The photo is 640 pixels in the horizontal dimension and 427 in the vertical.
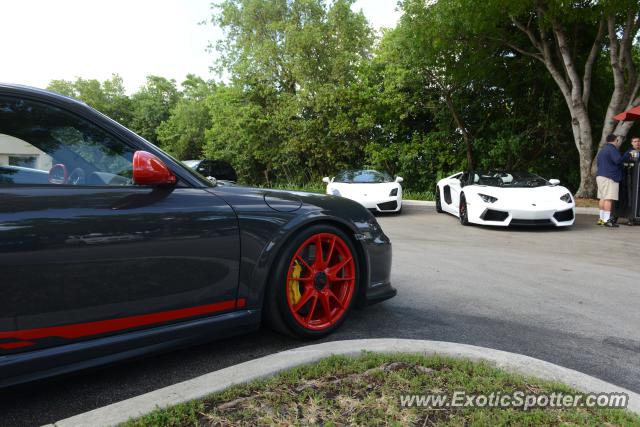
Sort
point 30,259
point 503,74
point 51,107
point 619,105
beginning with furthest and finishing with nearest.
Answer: point 503,74
point 619,105
point 51,107
point 30,259

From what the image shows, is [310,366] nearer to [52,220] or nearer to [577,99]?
[52,220]

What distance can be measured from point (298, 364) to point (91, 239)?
1138 millimetres

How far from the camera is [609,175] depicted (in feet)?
29.5

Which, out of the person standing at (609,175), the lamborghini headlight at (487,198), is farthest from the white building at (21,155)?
the person standing at (609,175)

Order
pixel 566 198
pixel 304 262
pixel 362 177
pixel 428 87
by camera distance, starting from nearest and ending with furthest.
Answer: pixel 304 262
pixel 566 198
pixel 362 177
pixel 428 87

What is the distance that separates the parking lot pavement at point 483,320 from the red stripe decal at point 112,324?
35cm

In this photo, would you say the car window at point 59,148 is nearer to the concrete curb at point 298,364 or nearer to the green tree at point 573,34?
the concrete curb at point 298,364

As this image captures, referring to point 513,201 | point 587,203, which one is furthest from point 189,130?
point 513,201

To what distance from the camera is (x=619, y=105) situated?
12.4m

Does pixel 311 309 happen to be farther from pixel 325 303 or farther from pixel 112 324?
pixel 112 324

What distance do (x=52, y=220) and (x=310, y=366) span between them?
4.45ft

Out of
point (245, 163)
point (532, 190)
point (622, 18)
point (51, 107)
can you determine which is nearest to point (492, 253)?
point (532, 190)

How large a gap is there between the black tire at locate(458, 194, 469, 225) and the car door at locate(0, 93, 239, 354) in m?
7.43

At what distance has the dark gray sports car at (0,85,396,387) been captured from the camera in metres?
2.04
